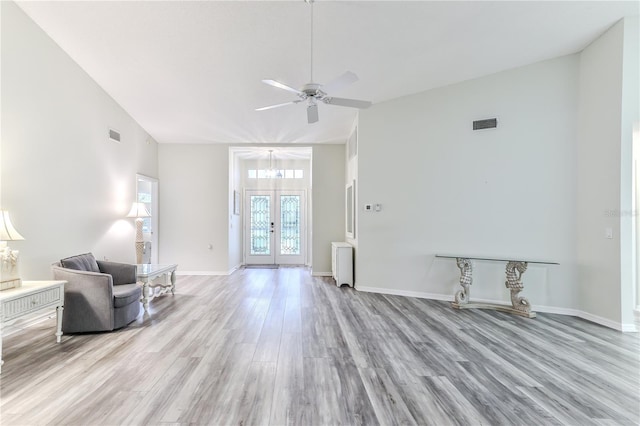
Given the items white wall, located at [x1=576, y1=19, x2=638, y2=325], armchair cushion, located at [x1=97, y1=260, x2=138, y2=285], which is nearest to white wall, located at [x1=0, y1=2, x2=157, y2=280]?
armchair cushion, located at [x1=97, y1=260, x2=138, y2=285]

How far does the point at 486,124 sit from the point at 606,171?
1.50 metres

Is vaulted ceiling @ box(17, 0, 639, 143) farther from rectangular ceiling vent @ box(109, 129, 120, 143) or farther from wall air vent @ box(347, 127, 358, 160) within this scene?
wall air vent @ box(347, 127, 358, 160)

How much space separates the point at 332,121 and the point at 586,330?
469 centimetres

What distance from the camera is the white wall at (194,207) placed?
21.3 feet

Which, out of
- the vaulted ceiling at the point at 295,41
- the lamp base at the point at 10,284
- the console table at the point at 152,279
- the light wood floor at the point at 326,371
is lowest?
the light wood floor at the point at 326,371

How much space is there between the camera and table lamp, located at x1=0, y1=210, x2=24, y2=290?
271 cm

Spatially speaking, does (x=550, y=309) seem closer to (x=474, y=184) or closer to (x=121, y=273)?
(x=474, y=184)

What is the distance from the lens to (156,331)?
10.8ft

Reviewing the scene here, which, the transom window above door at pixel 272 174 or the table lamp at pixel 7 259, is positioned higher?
the transom window above door at pixel 272 174

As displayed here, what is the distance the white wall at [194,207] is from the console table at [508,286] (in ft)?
15.2

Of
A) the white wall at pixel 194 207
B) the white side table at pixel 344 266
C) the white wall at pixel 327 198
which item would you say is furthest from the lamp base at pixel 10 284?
the white wall at pixel 327 198

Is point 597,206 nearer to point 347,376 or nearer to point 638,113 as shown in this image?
point 638,113

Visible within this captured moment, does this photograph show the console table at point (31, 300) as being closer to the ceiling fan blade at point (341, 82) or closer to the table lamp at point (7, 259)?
the table lamp at point (7, 259)

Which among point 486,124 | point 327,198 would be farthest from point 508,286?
point 327,198
